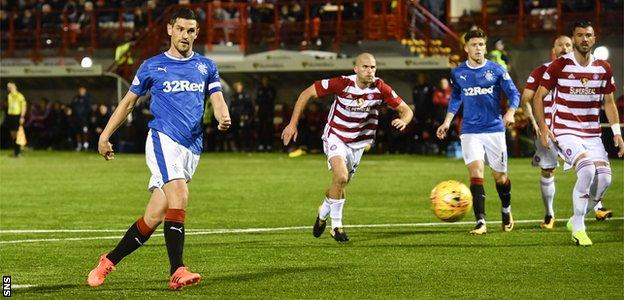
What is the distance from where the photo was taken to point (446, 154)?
35156 millimetres

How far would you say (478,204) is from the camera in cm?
1560

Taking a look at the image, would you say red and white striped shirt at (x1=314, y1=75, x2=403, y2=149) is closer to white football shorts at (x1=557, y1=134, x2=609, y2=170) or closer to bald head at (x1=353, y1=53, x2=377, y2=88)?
bald head at (x1=353, y1=53, x2=377, y2=88)

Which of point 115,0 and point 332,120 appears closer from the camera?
point 332,120

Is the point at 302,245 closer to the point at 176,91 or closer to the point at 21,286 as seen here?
the point at 176,91

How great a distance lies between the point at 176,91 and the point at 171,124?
27cm

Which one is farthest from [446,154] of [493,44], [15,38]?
[15,38]

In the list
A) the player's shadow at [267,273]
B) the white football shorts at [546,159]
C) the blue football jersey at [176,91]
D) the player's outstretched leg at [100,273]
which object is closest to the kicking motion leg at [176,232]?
the blue football jersey at [176,91]

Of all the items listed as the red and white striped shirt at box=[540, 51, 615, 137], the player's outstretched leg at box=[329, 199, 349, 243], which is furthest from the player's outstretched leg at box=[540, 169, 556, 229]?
the player's outstretched leg at box=[329, 199, 349, 243]

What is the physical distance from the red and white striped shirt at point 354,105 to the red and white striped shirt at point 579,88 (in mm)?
1713

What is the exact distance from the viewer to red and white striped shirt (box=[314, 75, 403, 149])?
1464cm

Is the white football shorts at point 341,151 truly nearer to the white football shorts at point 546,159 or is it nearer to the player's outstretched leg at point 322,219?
the player's outstretched leg at point 322,219

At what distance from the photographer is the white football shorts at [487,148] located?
16.0 meters

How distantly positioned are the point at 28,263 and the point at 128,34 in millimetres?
31096

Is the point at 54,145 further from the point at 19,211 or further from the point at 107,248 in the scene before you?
the point at 107,248
